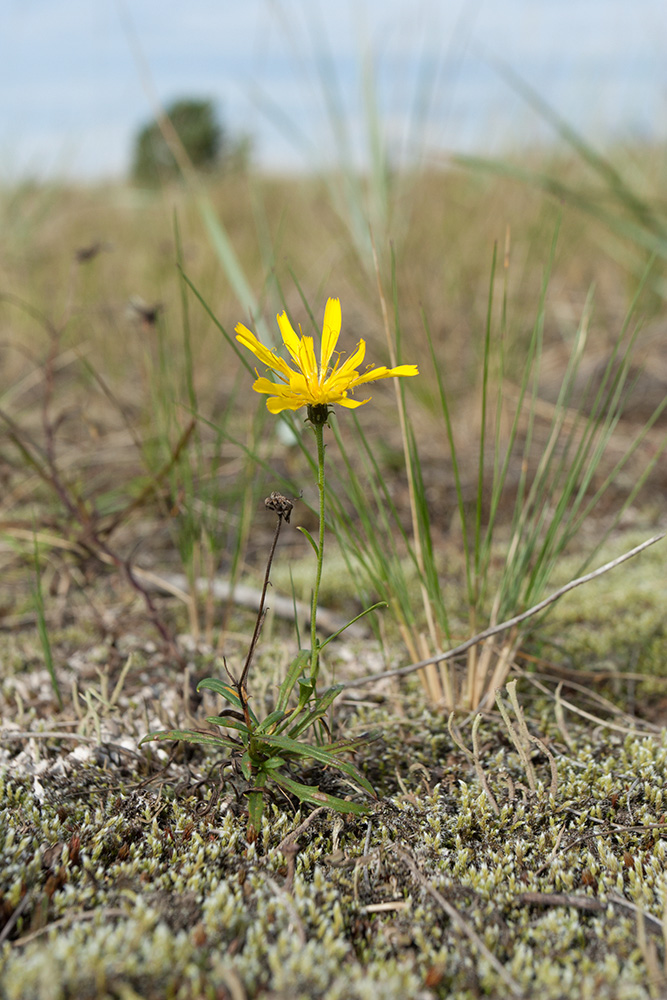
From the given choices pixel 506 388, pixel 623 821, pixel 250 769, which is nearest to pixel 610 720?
pixel 623 821

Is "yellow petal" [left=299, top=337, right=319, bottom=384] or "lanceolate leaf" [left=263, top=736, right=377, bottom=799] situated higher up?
"yellow petal" [left=299, top=337, right=319, bottom=384]

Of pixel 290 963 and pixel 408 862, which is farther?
pixel 408 862

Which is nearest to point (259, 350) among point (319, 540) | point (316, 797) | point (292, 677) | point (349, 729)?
point (319, 540)

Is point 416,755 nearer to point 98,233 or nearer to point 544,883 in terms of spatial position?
point 544,883

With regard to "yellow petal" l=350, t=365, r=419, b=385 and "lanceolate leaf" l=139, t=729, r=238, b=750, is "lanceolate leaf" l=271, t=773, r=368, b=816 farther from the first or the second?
"yellow petal" l=350, t=365, r=419, b=385

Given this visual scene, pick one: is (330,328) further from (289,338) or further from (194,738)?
(194,738)

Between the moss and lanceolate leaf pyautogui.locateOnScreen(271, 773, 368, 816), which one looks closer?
the moss

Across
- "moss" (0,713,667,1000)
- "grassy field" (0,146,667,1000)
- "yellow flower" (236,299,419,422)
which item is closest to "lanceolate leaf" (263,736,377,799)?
"grassy field" (0,146,667,1000)

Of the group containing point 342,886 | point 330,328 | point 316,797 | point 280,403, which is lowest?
point 342,886
